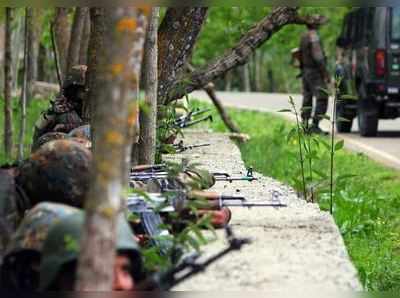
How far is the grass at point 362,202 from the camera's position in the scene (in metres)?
8.67

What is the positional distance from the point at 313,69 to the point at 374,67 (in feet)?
4.10

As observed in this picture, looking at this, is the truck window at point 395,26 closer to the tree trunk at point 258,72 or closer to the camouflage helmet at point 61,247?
the camouflage helmet at point 61,247

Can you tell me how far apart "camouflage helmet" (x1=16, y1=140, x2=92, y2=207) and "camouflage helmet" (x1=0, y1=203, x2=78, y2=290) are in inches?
28.9

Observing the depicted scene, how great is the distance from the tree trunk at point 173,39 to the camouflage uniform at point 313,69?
28.7 feet

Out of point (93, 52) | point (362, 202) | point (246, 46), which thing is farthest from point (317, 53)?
point (93, 52)

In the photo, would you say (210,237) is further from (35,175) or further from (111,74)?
(111,74)

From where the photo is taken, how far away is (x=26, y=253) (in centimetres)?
504

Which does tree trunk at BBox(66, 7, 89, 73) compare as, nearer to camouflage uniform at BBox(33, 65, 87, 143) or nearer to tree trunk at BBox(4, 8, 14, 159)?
tree trunk at BBox(4, 8, 14, 159)

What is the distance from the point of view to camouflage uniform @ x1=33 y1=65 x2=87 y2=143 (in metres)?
10.8

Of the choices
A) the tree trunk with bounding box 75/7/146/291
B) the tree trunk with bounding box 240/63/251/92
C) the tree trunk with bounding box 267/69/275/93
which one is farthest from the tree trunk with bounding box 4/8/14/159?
the tree trunk with bounding box 267/69/275/93

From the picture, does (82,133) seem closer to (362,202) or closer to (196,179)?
(196,179)

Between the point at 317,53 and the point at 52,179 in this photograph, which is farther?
the point at 317,53

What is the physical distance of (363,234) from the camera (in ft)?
34.1

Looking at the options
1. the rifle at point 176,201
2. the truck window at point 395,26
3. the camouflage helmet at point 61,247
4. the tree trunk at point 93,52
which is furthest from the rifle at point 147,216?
the truck window at point 395,26
